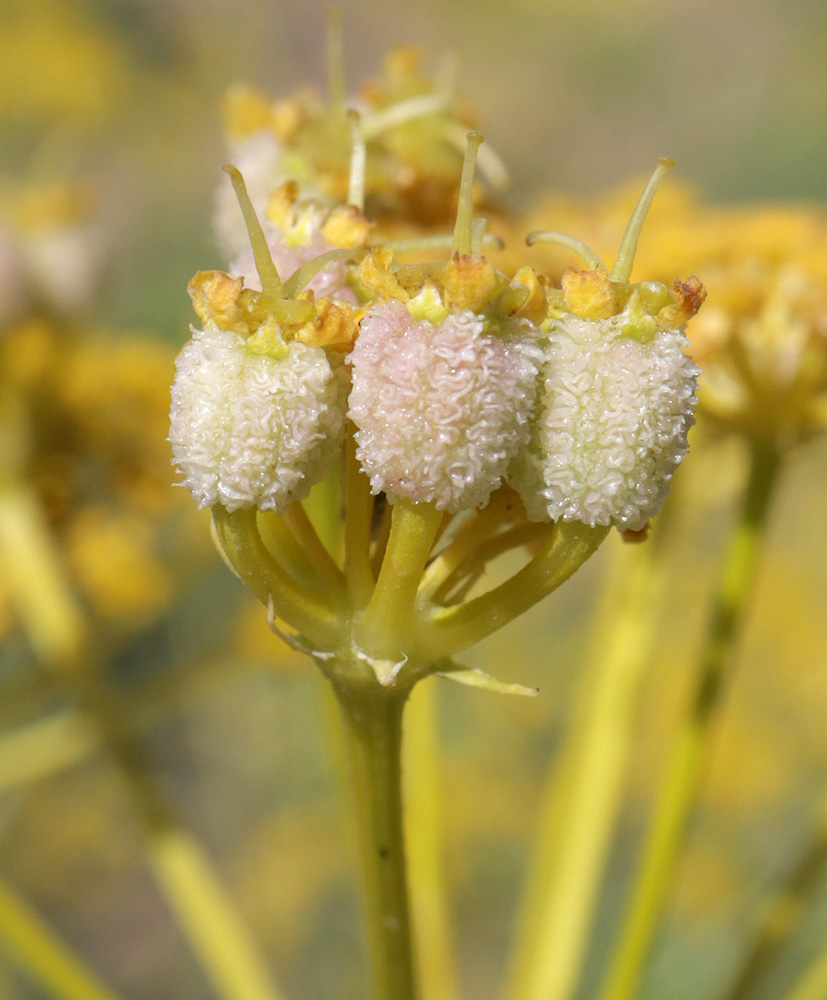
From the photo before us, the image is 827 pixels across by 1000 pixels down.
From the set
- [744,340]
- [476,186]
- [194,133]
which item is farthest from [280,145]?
[194,133]

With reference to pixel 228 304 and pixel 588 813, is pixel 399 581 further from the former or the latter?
pixel 588 813

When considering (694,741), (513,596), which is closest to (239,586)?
(694,741)

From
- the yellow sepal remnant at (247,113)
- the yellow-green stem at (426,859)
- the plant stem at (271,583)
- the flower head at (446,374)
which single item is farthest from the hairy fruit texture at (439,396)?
the yellow-green stem at (426,859)

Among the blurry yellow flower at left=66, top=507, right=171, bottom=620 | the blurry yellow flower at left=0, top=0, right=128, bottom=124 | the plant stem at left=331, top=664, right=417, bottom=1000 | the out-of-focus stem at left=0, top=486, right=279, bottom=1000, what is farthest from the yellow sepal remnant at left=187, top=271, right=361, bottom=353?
the blurry yellow flower at left=0, top=0, right=128, bottom=124

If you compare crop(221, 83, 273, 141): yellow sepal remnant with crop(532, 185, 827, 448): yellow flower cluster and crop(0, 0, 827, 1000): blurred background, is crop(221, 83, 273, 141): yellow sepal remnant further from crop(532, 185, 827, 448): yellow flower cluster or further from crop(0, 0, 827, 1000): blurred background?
crop(0, 0, 827, 1000): blurred background

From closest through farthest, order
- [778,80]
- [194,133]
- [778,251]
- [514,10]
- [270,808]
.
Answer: [778,251]
[270,808]
[194,133]
[778,80]
[514,10]

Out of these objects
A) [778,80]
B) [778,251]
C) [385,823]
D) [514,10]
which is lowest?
[778,80]

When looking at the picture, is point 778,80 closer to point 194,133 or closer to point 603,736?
point 194,133

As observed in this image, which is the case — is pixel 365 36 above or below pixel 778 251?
below

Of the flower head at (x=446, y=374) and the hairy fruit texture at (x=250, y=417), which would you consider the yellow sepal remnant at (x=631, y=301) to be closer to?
the flower head at (x=446, y=374)
